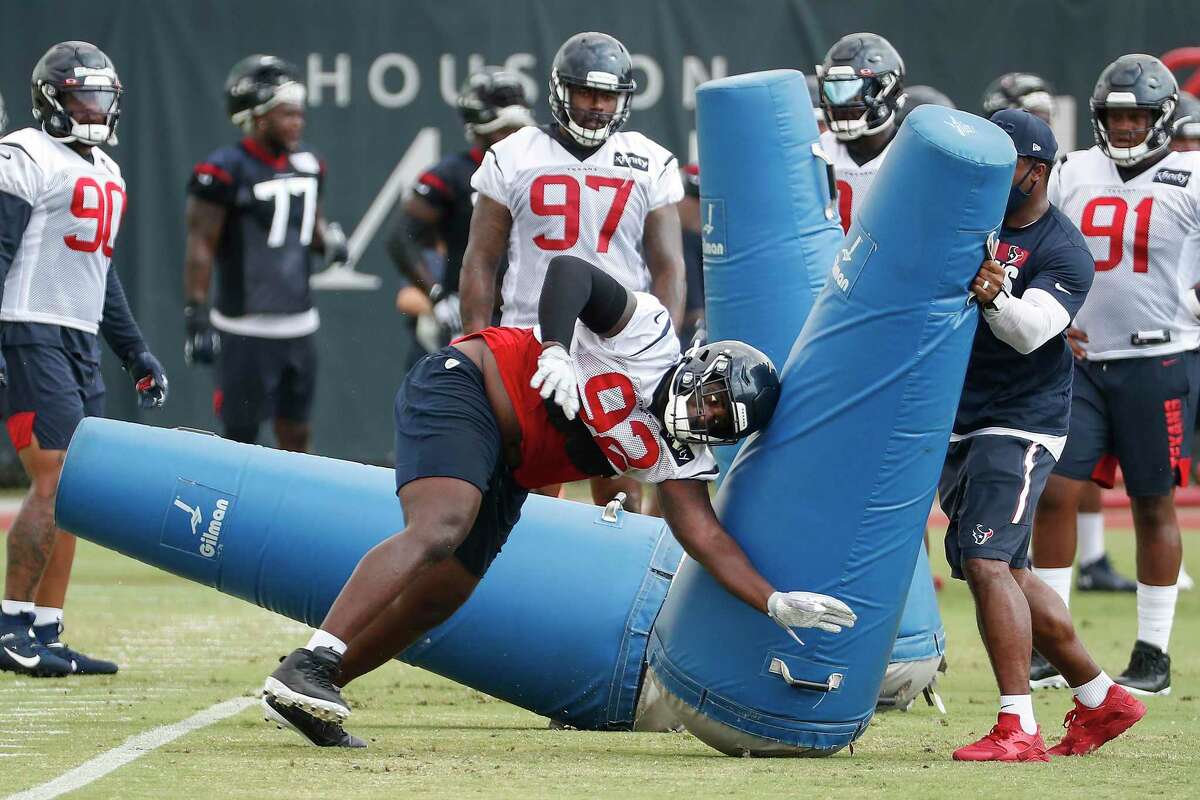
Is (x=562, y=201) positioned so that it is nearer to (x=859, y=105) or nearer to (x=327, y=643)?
(x=859, y=105)

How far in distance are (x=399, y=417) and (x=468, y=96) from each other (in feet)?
12.1

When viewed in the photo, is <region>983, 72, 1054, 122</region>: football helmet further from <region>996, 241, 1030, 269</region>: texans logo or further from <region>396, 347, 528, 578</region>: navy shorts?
<region>396, 347, 528, 578</region>: navy shorts

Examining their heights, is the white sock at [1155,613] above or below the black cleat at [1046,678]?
above

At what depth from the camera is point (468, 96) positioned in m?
8.17

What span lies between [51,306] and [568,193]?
1.77 meters

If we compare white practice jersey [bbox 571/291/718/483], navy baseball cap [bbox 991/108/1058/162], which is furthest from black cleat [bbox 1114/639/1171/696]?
white practice jersey [bbox 571/291/718/483]

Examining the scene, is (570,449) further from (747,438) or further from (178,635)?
(178,635)

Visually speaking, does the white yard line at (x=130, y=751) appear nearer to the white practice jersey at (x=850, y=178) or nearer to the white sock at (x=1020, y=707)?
the white sock at (x=1020, y=707)

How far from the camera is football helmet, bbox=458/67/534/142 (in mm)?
8109

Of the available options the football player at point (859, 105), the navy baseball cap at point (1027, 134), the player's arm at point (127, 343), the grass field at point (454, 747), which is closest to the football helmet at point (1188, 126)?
the football player at point (859, 105)

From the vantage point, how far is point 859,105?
6867mm

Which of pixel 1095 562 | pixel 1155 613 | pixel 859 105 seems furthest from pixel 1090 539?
pixel 859 105

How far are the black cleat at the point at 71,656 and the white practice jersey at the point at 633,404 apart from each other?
7.83 ft

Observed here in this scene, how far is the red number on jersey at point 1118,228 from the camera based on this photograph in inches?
260
